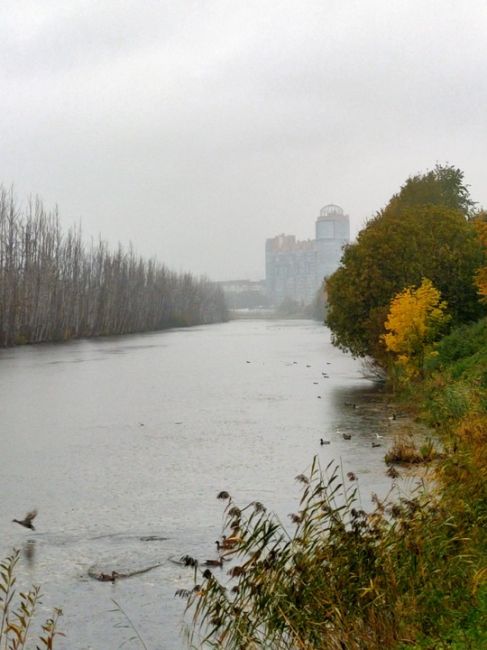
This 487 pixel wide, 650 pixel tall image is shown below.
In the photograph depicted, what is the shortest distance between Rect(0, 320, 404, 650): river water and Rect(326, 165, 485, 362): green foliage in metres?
2.13

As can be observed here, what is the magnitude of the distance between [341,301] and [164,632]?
26.5m

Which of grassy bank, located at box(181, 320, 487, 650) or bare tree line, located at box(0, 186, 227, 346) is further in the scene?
bare tree line, located at box(0, 186, 227, 346)

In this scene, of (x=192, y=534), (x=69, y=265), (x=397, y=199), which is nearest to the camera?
(x=192, y=534)

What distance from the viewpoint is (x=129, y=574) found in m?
9.07

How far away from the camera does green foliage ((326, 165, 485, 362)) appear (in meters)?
31.2

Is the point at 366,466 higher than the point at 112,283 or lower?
lower

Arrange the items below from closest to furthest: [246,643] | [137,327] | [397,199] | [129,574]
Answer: [246,643]
[129,574]
[397,199]
[137,327]

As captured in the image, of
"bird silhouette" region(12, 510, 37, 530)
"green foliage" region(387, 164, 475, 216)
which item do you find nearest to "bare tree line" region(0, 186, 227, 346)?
"green foliage" region(387, 164, 475, 216)

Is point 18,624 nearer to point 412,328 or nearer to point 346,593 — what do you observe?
point 346,593

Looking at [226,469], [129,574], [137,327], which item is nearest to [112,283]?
[137,327]

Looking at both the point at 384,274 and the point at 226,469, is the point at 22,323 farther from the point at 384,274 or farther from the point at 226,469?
the point at 226,469

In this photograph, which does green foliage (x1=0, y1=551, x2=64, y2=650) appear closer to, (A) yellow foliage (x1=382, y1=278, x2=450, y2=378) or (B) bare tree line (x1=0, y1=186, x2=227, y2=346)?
(A) yellow foliage (x1=382, y1=278, x2=450, y2=378)

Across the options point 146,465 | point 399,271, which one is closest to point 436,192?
point 399,271

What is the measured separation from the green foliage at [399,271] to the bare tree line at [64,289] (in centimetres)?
2908
